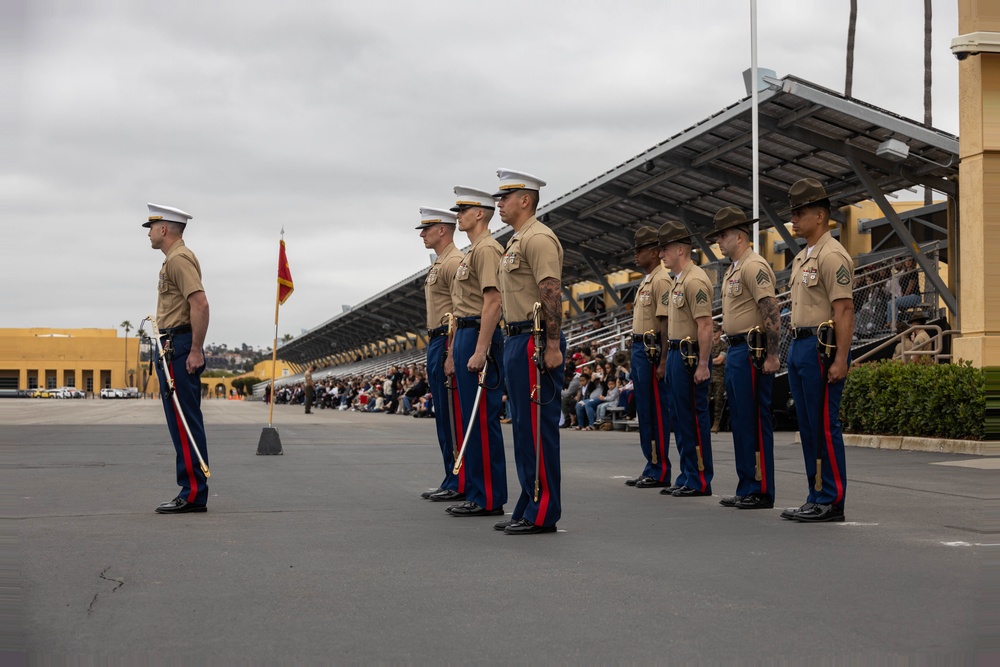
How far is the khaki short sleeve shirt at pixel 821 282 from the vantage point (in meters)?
7.43

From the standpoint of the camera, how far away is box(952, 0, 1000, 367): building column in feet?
43.8

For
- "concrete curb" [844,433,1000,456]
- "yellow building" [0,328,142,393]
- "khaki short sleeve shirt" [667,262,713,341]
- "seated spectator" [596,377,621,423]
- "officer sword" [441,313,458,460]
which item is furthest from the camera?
"yellow building" [0,328,142,393]

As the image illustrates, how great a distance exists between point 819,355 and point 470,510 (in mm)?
2824

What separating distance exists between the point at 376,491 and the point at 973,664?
6.56 metres

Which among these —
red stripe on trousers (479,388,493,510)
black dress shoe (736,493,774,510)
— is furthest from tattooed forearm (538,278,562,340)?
black dress shoe (736,493,774,510)

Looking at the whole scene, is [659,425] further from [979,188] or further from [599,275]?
[599,275]

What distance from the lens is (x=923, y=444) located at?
13.8 meters

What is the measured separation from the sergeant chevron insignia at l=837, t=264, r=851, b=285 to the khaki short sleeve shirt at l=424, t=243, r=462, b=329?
3115 millimetres

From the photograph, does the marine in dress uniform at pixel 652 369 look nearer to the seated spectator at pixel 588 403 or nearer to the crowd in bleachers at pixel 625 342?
the crowd in bleachers at pixel 625 342

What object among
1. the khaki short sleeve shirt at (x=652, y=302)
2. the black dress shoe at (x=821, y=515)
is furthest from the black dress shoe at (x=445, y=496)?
the black dress shoe at (x=821, y=515)

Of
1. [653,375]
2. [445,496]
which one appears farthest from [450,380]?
[653,375]

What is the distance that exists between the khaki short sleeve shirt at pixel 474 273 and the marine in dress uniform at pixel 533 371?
78 cm

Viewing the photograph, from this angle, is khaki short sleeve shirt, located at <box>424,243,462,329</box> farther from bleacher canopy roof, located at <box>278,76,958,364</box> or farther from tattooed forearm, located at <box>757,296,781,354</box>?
bleacher canopy roof, located at <box>278,76,958,364</box>

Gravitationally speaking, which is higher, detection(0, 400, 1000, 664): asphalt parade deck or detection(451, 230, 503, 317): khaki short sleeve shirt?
detection(451, 230, 503, 317): khaki short sleeve shirt
